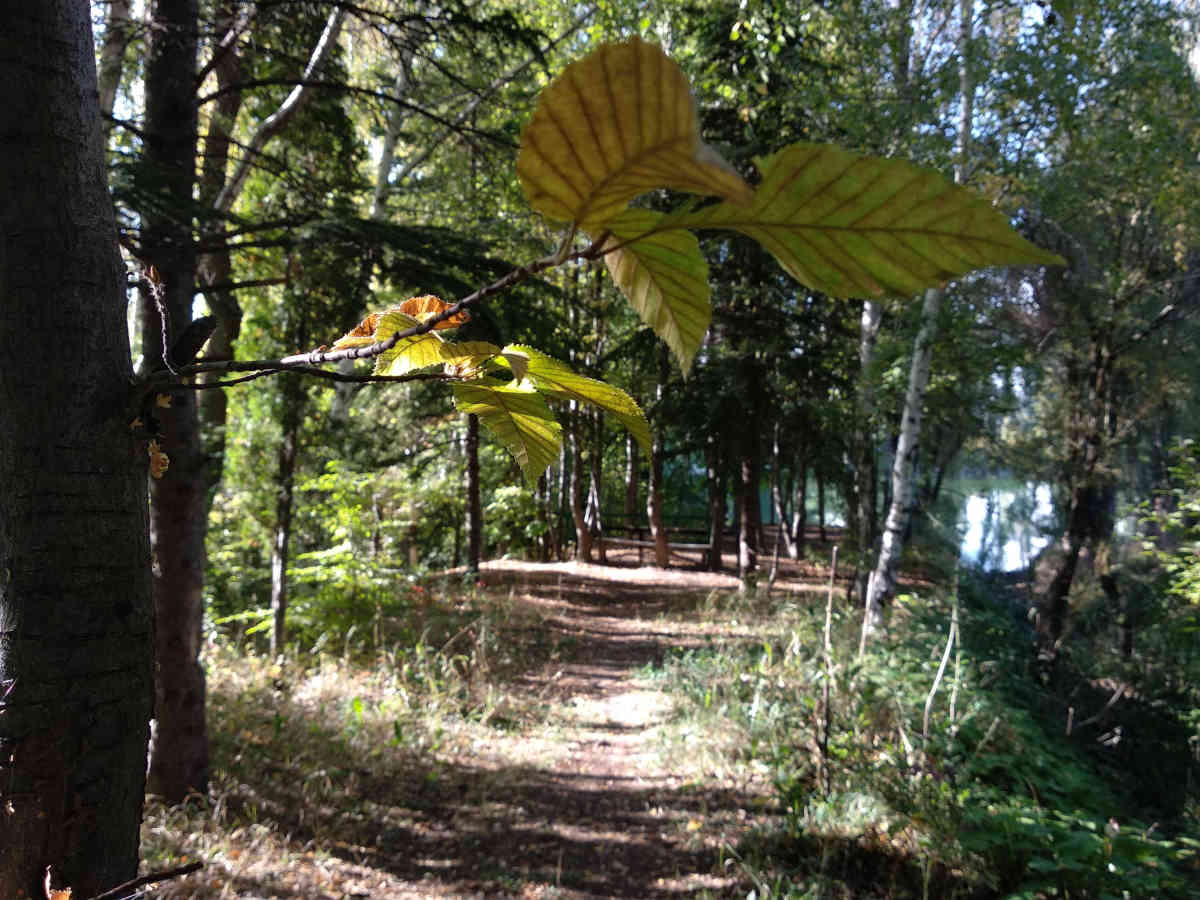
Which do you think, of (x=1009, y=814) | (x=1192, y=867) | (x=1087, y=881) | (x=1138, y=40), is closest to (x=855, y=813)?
(x=1009, y=814)

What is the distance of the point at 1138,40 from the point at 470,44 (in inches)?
277

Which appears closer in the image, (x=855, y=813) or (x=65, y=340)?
(x=65, y=340)

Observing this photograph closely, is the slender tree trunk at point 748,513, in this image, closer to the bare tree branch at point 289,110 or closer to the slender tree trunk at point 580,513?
the slender tree trunk at point 580,513

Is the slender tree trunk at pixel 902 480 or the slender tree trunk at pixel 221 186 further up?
the slender tree trunk at pixel 221 186

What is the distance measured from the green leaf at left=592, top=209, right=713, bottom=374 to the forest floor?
3.08 meters

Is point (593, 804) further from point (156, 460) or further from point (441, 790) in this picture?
point (156, 460)

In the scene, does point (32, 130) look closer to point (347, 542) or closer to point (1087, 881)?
point (1087, 881)

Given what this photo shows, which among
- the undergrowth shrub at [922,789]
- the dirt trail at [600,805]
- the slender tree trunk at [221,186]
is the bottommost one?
the dirt trail at [600,805]

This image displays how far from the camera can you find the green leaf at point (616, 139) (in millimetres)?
242

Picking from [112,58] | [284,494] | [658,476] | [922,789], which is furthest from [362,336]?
[658,476]

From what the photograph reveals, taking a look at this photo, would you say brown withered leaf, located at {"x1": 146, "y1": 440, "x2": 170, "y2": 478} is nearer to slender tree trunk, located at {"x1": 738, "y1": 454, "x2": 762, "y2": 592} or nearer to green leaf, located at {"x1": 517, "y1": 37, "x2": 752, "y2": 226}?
green leaf, located at {"x1": 517, "y1": 37, "x2": 752, "y2": 226}

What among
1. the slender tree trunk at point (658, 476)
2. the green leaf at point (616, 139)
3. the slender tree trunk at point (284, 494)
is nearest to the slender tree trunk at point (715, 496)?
the slender tree trunk at point (658, 476)

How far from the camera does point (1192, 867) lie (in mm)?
3816

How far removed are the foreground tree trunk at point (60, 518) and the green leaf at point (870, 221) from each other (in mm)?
424
